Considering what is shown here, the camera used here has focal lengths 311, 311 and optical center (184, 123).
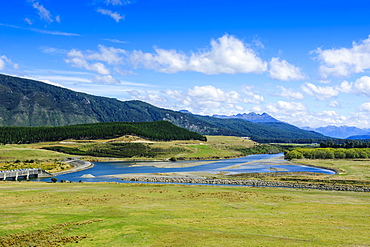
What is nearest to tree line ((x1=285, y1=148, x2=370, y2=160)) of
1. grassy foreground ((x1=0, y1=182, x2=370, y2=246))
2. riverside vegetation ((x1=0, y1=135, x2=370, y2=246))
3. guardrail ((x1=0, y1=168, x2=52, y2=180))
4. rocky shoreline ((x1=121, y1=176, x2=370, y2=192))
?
rocky shoreline ((x1=121, y1=176, x2=370, y2=192))

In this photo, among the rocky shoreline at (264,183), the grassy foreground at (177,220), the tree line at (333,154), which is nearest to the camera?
the grassy foreground at (177,220)

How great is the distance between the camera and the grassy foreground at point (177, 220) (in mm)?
29016

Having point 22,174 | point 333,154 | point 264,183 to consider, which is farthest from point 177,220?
point 333,154

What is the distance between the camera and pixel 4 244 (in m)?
26.8

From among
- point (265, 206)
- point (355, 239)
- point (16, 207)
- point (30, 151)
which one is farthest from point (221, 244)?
point (30, 151)

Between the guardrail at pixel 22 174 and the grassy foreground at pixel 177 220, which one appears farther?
the guardrail at pixel 22 174

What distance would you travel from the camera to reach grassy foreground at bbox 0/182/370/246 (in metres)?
29.0

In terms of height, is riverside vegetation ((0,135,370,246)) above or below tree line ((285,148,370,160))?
below

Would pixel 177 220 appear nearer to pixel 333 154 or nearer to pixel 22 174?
pixel 22 174

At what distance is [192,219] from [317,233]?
46.6 ft

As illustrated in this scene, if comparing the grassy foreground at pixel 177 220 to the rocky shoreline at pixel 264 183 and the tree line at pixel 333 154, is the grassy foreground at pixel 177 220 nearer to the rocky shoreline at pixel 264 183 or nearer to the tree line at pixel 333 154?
the rocky shoreline at pixel 264 183

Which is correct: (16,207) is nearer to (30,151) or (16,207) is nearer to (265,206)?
(265,206)

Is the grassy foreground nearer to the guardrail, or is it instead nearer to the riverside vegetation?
the riverside vegetation

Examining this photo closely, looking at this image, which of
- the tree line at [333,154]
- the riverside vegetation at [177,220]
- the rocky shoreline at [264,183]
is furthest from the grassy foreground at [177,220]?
the tree line at [333,154]
